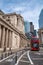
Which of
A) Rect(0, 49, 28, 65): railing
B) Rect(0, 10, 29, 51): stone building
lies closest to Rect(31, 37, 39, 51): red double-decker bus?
Rect(0, 10, 29, 51): stone building

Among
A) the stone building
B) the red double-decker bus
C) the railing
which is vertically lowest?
the railing

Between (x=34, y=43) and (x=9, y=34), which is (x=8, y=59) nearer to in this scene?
(x=34, y=43)

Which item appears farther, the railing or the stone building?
the stone building

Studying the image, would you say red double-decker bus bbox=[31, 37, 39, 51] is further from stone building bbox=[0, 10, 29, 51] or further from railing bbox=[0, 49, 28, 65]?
railing bbox=[0, 49, 28, 65]

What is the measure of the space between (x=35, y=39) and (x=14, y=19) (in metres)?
63.2

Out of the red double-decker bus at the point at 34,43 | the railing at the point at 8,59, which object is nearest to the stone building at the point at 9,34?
the red double-decker bus at the point at 34,43

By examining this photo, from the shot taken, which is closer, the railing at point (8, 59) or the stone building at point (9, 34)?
the railing at point (8, 59)

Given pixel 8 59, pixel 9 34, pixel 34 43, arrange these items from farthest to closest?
pixel 9 34
pixel 34 43
pixel 8 59

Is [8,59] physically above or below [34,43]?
below

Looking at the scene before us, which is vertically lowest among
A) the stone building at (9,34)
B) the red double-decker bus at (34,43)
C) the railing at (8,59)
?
the railing at (8,59)

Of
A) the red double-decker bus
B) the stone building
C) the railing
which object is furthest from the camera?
the red double-decker bus

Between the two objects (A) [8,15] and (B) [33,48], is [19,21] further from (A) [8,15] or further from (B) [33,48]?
(B) [33,48]

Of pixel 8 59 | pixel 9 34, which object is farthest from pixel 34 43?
pixel 8 59

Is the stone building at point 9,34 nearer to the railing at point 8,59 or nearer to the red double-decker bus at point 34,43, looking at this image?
the red double-decker bus at point 34,43
